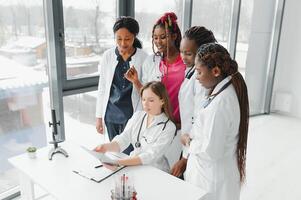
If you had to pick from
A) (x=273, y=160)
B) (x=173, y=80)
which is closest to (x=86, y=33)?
(x=173, y=80)

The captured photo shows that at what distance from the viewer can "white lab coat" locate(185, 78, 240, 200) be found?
1.36 metres

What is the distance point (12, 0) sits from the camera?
2.14 metres

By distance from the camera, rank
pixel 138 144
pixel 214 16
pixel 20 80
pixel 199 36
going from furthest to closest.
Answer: pixel 214 16, pixel 20 80, pixel 138 144, pixel 199 36

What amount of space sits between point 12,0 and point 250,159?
282 cm

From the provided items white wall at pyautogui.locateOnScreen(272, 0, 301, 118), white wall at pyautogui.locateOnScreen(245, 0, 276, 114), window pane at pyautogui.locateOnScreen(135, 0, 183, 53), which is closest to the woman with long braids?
window pane at pyautogui.locateOnScreen(135, 0, 183, 53)

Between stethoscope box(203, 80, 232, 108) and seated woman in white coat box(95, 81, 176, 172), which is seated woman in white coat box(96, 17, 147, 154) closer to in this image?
seated woman in white coat box(95, 81, 176, 172)

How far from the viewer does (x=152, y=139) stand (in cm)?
171

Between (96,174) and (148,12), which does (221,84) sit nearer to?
(96,174)

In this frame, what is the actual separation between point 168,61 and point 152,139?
1.82ft

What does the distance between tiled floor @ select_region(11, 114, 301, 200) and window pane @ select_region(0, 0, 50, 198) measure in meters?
1.99

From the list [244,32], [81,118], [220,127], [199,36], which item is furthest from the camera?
[244,32]

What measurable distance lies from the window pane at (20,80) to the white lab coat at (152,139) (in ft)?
3.48

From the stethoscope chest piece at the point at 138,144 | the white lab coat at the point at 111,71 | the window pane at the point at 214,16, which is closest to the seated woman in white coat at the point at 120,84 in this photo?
the white lab coat at the point at 111,71

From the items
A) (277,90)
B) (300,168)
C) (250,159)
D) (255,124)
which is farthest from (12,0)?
(277,90)
